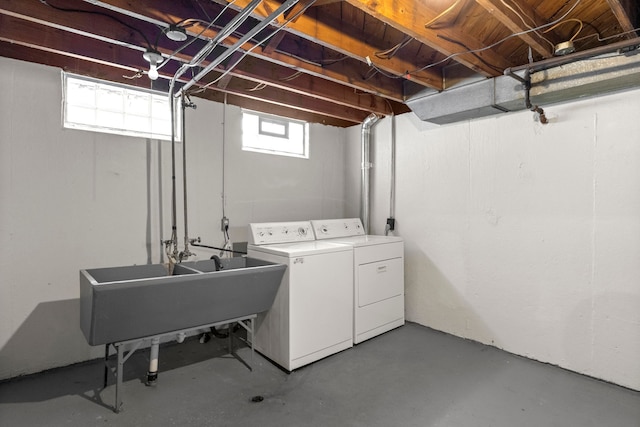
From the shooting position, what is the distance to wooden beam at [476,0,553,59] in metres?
1.63

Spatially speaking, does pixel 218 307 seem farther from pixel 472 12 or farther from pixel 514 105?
pixel 514 105

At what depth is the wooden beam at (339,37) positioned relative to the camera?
6.01ft

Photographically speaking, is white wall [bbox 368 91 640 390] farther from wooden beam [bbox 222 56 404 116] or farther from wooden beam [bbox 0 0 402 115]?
wooden beam [bbox 0 0 402 115]

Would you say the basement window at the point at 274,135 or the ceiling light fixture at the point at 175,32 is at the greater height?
the ceiling light fixture at the point at 175,32

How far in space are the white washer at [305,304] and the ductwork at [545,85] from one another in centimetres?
150

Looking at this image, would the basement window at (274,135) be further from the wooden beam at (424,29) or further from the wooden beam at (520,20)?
the wooden beam at (520,20)

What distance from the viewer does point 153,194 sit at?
2756 mm

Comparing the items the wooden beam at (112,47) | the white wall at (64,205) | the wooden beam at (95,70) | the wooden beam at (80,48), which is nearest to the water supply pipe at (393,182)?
the wooden beam at (112,47)

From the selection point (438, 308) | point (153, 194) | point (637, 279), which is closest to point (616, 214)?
point (637, 279)

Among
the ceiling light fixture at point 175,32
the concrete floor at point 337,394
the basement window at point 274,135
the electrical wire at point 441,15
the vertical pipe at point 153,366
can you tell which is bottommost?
the concrete floor at point 337,394

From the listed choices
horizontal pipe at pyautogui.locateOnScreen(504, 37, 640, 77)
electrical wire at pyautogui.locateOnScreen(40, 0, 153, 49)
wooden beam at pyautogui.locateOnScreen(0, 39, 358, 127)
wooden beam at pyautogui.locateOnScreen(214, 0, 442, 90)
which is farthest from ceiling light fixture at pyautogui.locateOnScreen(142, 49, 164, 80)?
horizontal pipe at pyautogui.locateOnScreen(504, 37, 640, 77)

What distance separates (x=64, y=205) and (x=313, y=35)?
2.12 meters

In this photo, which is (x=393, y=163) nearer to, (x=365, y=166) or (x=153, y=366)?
(x=365, y=166)

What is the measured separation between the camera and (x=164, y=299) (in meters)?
1.88
